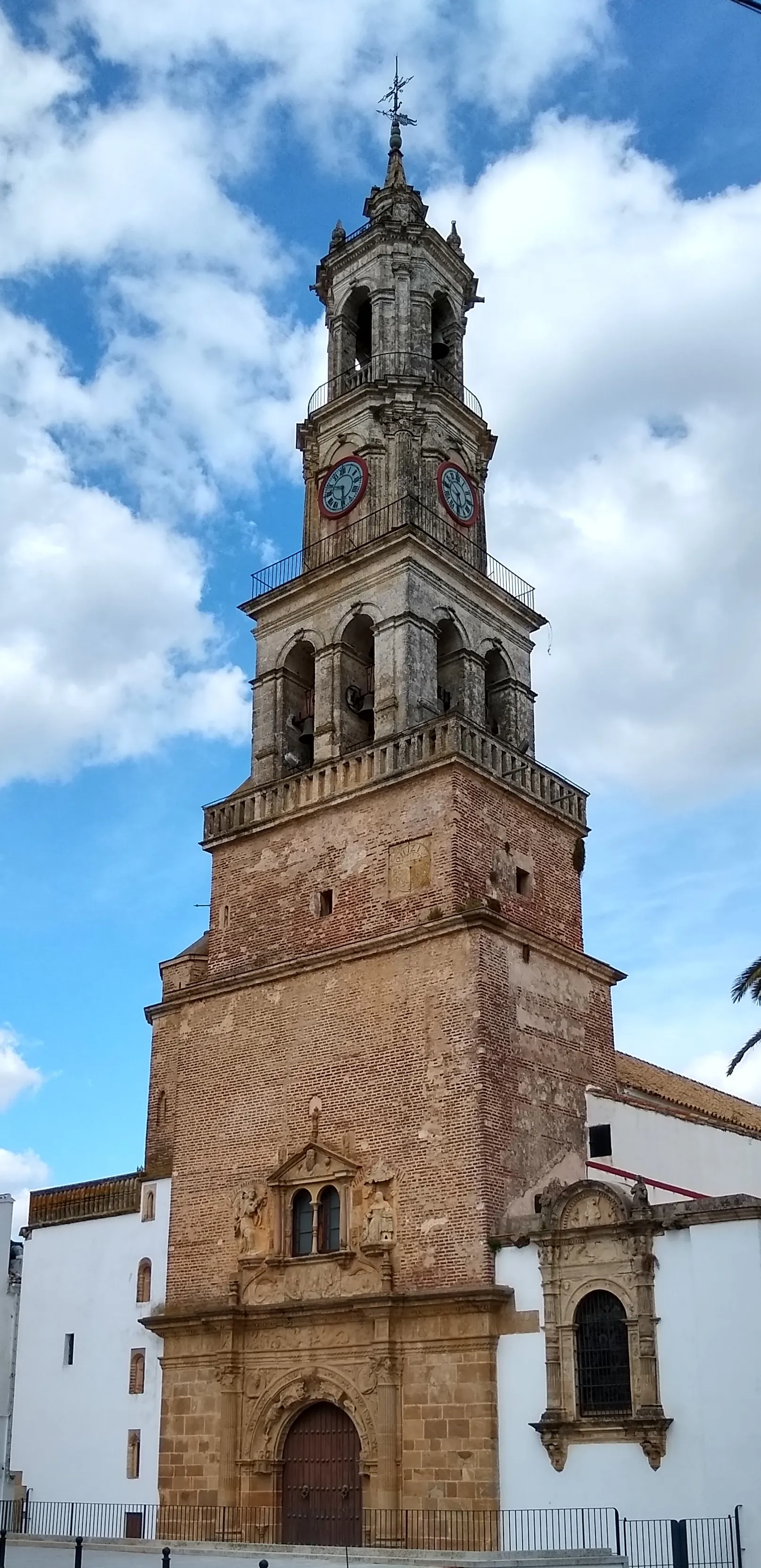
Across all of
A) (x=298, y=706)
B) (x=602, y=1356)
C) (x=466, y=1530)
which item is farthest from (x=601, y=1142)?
(x=298, y=706)

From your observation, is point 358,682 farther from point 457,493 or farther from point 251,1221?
point 251,1221

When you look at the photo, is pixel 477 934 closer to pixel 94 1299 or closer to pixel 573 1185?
pixel 573 1185

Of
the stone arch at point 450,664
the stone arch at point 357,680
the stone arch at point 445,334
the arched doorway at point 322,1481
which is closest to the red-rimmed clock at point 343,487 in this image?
the stone arch at point 357,680

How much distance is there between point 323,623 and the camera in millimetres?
31031

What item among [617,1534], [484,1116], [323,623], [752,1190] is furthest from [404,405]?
[617,1534]

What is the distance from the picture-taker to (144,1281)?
29.0 meters

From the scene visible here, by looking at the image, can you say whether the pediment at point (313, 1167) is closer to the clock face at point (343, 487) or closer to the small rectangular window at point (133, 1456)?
the small rectangular window at point (133, 1456)

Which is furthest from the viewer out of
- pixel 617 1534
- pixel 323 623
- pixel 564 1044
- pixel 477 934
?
pixel 323 623

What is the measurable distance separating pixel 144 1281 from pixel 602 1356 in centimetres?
1072

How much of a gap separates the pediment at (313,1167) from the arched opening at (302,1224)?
0.28 metres

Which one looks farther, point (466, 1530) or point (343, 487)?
point (343, 487)

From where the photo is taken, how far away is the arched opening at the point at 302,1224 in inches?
1013

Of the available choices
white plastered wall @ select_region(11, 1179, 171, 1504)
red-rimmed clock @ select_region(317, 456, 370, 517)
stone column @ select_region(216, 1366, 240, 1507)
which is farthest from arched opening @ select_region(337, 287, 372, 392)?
stone column @ select_region(216, 1366, 240, 1507)

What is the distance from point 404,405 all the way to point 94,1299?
19.8 meters
